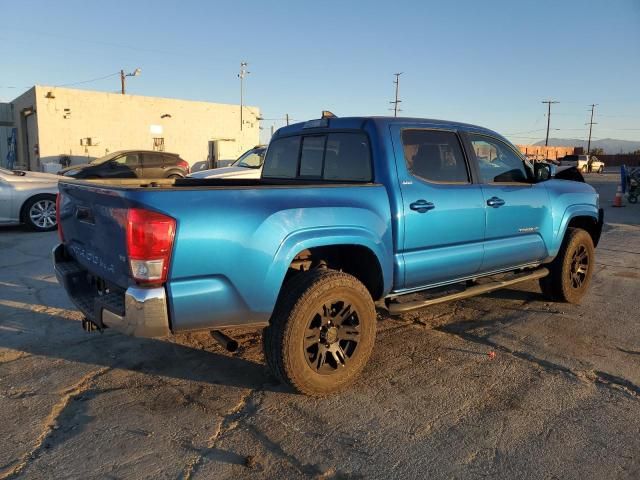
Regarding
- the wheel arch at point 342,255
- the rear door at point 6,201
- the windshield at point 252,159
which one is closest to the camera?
the wheel arch at point 342,255

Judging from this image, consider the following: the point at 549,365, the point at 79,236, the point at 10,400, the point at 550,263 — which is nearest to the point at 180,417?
the point at 10,400

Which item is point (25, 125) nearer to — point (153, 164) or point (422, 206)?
point (153, 164)

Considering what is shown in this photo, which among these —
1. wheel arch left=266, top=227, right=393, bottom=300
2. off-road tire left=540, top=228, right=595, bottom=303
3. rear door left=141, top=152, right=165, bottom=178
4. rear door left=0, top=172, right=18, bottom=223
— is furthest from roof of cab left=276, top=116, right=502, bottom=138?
rear door left=141, top=152, right=165, bottom=178

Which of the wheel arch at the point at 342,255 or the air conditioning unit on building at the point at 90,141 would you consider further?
the air conditioning unit on building at the point at 90,141

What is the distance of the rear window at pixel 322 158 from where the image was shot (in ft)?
13.4

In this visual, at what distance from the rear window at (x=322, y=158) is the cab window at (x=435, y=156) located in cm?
36

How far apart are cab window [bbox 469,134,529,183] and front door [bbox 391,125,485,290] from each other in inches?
10.1

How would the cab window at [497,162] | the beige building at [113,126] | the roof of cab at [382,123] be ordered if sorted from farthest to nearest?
1. the beige building at [113,126]
2. the cab window at [497,162]
3. the roof of cab at [382,123]

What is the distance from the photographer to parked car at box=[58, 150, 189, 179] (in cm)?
1844

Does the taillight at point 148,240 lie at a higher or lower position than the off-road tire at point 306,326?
higher

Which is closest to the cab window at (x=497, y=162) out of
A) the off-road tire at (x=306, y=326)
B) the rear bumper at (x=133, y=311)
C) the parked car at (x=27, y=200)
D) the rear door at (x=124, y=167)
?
the off-road tire at (x=306, y=326)

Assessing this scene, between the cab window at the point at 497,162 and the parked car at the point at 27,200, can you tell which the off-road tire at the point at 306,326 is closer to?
the cab window at the point at 497,162

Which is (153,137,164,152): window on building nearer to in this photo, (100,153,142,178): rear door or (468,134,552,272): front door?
(100,153,142,178): rear door

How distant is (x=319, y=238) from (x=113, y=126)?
29.5 metres
